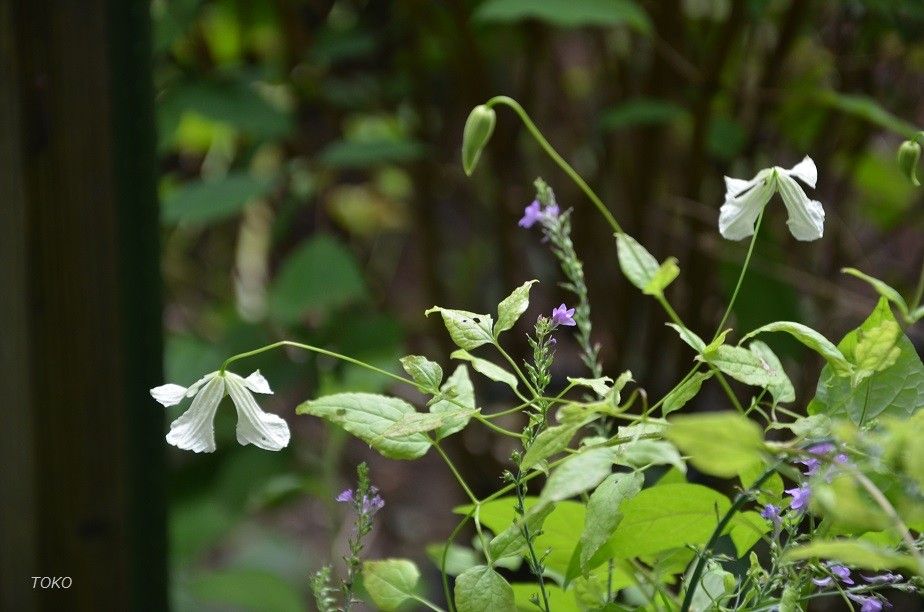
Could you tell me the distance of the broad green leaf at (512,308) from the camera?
31cm

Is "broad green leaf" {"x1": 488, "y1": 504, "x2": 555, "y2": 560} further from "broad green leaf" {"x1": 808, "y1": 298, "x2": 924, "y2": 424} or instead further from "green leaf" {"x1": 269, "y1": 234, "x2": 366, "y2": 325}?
"green leaf" {"x1": 269, "y1": 234, "x2": 366, "y2": 325}

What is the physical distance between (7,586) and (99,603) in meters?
0.07

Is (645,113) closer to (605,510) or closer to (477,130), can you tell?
(477,130)

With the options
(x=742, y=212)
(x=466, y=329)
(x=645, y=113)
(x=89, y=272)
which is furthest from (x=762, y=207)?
(x=645, y=113)

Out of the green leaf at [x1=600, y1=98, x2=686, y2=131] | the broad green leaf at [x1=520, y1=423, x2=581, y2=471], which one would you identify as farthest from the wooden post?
the green leaf at [x1=600, y1=98, x2=686, y2=131]

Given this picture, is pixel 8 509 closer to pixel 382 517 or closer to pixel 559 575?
pixel 559 575

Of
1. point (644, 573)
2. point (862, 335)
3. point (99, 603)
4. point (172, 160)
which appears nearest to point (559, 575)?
point (644, 573)

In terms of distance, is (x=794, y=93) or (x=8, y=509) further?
(x=794, y=93)

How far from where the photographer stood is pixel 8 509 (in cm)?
56

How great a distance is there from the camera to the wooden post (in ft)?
1.74

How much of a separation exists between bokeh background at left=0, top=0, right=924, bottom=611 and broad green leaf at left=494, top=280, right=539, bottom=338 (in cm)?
58

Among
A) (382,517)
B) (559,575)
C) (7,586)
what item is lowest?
(382,517)

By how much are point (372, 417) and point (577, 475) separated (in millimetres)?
95

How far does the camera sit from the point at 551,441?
10.6 inches
